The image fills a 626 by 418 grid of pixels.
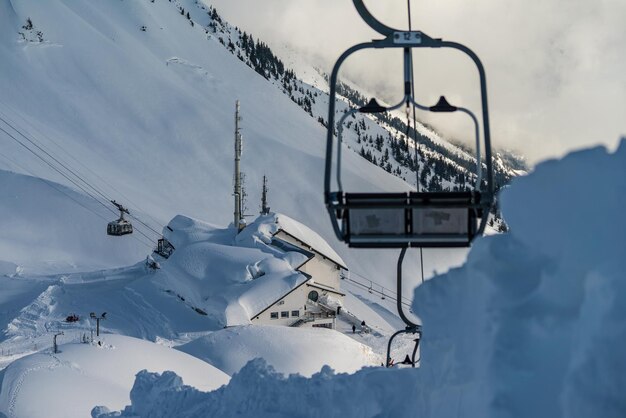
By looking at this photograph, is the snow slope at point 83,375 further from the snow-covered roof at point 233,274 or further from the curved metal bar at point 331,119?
the snow-covered roof at point 233,274

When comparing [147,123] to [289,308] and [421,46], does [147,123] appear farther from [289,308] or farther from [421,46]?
[421,46]

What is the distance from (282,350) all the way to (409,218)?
14.1 meters

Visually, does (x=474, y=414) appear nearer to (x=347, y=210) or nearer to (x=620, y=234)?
(x=620, y=234)

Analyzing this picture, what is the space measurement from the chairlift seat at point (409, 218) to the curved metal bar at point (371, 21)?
1006 mm

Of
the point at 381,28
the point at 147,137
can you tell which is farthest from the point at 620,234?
the point at 147,137

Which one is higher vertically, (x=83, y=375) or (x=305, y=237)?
(x=305, y=237)

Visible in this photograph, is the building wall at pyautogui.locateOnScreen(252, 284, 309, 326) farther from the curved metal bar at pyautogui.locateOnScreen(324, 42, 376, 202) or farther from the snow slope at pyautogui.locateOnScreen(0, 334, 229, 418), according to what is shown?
the curved metal bar at pyautogui.locateOnScreen(324, 42, 376, 202)

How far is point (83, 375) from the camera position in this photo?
12.4 metres

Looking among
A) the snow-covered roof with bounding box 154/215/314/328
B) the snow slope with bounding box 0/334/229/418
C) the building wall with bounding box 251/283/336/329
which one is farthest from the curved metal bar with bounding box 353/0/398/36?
the building wall with bounding box 251/283/336/329

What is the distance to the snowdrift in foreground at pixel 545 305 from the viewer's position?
12.7 ft

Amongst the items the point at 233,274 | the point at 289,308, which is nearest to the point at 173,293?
the point at 233,274

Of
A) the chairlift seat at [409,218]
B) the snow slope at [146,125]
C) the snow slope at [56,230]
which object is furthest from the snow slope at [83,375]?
the snow slope at [146,125]

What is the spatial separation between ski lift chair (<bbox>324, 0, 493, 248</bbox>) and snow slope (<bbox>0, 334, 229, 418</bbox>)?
632 centimetres

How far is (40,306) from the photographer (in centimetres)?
2291
